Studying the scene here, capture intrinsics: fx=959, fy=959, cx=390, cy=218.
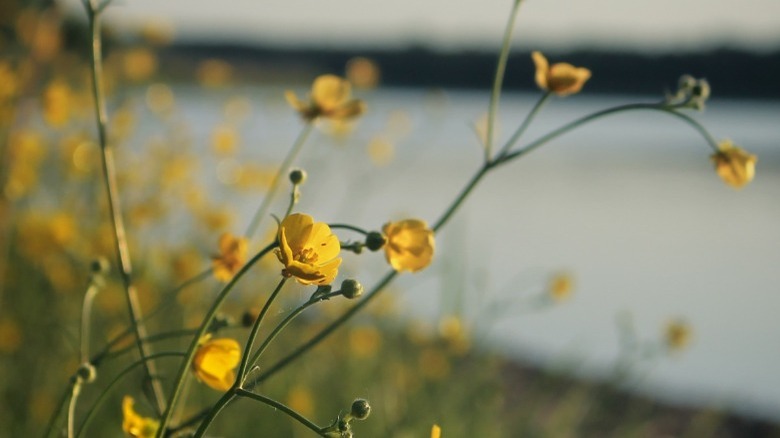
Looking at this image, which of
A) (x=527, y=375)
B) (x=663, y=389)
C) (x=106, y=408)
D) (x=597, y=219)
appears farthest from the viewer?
(x=597, y=219)

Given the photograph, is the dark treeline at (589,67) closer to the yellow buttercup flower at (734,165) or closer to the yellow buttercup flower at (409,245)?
the yellow buttercup flower at (734,165)

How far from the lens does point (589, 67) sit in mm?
15672

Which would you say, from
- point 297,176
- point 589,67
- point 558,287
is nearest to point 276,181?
point 297,176

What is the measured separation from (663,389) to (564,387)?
46cm

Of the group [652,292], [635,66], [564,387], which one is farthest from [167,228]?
[635,66]

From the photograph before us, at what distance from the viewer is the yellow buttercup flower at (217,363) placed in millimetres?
640

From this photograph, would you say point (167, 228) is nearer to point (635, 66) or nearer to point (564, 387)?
point (564, 387)

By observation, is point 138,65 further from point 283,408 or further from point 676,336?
point 283,408

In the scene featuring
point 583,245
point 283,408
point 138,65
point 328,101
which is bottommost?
point 283,408

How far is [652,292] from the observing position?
3826 mm

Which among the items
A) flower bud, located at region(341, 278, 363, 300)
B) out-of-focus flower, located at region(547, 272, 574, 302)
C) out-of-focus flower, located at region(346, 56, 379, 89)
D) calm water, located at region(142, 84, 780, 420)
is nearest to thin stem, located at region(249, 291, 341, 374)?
flower bud, located at region(341, 278, 363, 300)

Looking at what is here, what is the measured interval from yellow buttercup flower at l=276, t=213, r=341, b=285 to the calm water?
35.7 inches

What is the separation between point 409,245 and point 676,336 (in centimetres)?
111

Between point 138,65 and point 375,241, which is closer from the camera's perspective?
point 375,241
